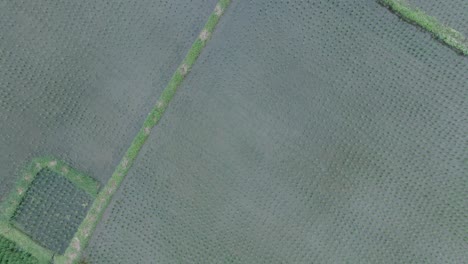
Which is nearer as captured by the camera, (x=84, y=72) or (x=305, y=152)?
(x=305, y=152)

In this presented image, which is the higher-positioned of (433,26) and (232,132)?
(433,26)

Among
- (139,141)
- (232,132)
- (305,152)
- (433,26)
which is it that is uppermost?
(433,26)

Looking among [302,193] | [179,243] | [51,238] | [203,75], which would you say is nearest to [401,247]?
[302,193]

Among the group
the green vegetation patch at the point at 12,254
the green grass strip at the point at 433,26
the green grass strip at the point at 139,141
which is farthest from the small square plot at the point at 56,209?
the green grass strip at the point at 433,26

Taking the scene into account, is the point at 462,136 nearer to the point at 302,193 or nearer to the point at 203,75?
the point at 302,193

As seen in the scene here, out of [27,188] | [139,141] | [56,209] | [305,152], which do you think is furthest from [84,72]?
[305,152]

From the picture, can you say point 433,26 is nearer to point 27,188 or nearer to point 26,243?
point 27,188

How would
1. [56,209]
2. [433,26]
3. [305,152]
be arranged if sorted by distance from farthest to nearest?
[56,209], [305,152], [433,26]
